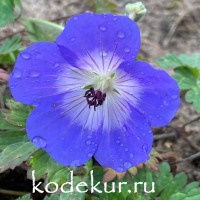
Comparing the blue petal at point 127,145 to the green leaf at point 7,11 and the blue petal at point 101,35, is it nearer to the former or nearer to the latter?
the blue petal at point 101,35

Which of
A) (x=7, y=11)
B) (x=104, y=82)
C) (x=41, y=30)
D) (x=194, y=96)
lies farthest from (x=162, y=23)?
(x=104, y=82)

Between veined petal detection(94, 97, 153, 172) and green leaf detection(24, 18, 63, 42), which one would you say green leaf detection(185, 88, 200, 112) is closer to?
veined petal detection(94, 97, 153, 172)

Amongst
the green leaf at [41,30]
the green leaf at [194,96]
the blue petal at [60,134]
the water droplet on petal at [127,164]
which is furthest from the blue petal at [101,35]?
the green leaf at [41,30]

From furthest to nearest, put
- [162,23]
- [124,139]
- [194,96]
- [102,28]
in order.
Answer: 1. [162,23]
2. [194,96]
3. [124,139]
4. [102,28]

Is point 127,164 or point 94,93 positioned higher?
point 94,93

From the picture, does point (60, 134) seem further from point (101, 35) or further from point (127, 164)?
point (101, 35)

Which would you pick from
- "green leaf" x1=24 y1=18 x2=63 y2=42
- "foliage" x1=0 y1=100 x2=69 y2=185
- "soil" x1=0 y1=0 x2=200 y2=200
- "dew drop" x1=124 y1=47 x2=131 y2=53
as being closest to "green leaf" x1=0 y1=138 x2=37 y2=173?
"foliage" x1=0 y1=100 x2=69 y2=185

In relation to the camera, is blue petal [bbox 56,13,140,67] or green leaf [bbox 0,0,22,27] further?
green leaf [bbox 0,0,22,27]
